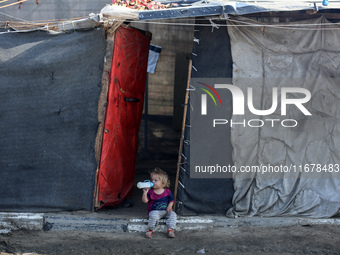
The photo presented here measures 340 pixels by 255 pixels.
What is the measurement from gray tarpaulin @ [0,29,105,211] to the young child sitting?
93cm

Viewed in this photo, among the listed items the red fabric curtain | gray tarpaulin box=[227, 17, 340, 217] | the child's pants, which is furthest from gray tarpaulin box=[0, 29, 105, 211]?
gray tarpaulin box=[227, 17, 340, 217]

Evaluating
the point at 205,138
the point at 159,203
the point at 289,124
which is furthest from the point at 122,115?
the point at 289,124

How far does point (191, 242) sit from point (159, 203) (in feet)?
2.35

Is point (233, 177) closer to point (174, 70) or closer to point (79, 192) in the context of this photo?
point (79, 192)

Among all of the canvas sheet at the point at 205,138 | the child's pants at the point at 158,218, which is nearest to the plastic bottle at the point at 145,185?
the child's pants at the point at 158,218

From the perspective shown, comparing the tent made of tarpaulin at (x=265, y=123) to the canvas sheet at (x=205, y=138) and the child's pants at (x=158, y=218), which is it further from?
the child's pants at (x=158, y=218)

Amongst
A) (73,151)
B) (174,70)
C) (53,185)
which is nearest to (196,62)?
(73,151)

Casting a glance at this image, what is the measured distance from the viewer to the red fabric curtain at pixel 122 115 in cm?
673

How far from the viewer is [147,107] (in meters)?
10.2

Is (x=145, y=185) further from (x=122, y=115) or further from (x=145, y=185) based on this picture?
(x=122, y=115)

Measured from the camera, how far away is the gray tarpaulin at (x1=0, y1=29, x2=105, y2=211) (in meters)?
6.59

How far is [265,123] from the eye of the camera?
22.0ft

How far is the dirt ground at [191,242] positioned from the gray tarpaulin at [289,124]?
0.43 metres

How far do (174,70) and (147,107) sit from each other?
41.0 inches
